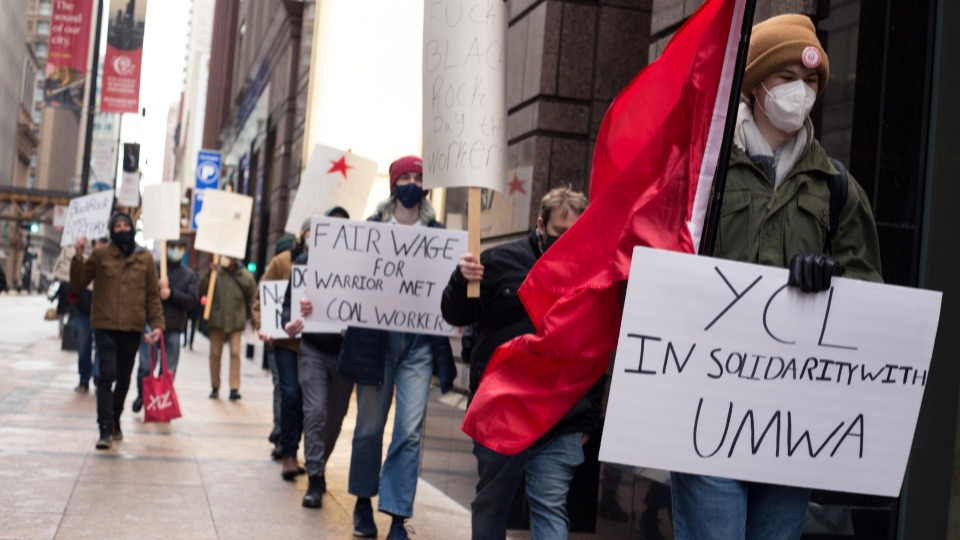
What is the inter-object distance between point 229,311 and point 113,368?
637 cm

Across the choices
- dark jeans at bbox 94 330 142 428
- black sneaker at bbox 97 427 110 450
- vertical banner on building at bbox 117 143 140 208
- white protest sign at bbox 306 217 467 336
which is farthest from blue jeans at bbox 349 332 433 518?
vertical banner on building at bbox 117 143 140 208

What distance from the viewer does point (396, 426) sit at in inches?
276

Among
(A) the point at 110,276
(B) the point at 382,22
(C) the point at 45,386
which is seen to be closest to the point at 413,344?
(A) the point at 110,276

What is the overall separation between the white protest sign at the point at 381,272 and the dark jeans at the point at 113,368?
386 cm

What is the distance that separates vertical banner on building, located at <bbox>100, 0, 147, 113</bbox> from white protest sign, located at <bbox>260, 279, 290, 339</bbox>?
26.1m

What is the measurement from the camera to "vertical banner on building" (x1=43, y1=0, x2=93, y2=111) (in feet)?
107

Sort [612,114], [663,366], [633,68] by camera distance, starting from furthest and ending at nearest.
Result: [633,68] → [612,114] → [663,366]

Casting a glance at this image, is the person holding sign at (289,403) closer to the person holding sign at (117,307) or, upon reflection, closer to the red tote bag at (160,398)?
the person holding sign at (117,307)

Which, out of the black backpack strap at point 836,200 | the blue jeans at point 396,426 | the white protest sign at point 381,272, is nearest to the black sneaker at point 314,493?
the blue jeans at point 396,426

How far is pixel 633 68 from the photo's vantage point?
932 centimetres

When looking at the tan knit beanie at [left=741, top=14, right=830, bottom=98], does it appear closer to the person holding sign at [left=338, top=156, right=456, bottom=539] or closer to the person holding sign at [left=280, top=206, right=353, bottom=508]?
the person holding sign at [left=338, top=156, right=456, bottom=539]

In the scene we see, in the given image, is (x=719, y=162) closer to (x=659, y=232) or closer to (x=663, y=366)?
(x=659, y=232)

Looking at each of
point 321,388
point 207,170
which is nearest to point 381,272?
point 321,388

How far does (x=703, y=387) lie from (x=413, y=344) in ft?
12.7
